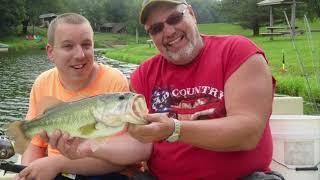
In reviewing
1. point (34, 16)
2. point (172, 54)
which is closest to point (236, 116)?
point (172, 54)

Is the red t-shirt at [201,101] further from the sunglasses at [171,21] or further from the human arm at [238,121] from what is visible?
the sunglasses at [171,21]

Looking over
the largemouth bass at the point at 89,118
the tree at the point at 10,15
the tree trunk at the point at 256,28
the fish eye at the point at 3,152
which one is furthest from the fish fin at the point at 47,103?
the tree at the point at 10,15

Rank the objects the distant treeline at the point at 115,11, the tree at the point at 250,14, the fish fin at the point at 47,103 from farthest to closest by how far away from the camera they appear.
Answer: the distant treeline at the point at 115,11
the tree at the point at 250,14
the fish fin at the point at 47,103

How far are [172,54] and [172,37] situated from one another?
126 millimetres

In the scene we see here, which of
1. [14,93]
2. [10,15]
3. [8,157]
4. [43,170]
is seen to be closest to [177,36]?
[43,170]

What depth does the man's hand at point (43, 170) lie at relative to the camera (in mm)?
4066

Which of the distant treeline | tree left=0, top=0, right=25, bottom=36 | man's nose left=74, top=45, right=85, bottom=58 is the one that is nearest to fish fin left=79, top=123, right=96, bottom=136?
man's nose left=74, top=45, right=85, bottom=58

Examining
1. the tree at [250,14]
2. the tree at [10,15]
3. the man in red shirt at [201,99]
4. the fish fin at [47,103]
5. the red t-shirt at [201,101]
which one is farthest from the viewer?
the tree at [10,15]

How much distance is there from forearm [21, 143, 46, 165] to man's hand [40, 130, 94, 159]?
28.8 inches

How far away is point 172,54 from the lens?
3926mm

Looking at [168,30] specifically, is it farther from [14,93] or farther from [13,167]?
[14,93]

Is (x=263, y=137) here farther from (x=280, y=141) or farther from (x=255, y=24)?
(x=255, y=24)

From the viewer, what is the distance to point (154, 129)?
302 cm

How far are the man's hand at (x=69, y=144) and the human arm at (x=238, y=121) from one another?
712 mm
